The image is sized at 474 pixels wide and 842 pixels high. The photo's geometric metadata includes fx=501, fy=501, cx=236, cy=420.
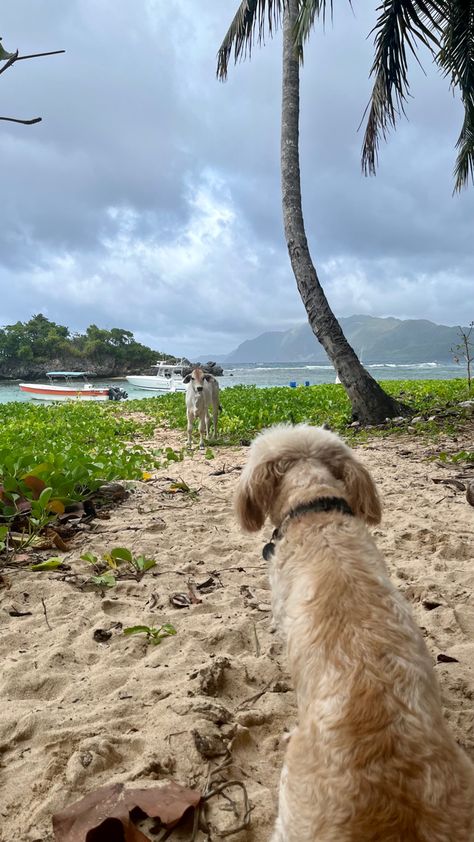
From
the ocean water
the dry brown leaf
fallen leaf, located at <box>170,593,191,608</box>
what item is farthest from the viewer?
the ocean water

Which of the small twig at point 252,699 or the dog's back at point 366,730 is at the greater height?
the dog's back at point 366,730

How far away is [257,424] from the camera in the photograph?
39.3 feet

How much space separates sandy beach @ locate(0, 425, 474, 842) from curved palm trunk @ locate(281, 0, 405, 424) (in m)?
6.17

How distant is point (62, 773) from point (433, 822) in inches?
57.3

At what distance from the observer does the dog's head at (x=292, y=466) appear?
2.69 m

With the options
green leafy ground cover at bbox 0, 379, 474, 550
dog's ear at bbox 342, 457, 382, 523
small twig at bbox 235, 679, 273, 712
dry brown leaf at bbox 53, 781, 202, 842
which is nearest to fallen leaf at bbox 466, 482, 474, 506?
green leafy ground cover at bbox 0, 379, 474, 550

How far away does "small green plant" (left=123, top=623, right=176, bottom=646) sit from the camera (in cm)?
292

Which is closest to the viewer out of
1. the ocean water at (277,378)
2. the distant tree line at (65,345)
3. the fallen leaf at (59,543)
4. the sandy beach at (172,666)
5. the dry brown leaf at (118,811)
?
the dry brown leaf at (118,811)

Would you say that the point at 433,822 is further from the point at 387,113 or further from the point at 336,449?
the point at 387,113

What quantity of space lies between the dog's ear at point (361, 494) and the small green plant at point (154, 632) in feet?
4.31

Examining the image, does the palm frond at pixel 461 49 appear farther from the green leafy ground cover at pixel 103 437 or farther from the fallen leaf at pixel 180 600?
the fallen leaf at pixel 180 600

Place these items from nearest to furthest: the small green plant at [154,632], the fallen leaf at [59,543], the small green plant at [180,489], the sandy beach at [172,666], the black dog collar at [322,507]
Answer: the sandy beach at [172,666] → the black dog collar at [322,507] → the small green plant at [154,632] → the fallen leaf at [59,543] → the small green plant at [180,489]

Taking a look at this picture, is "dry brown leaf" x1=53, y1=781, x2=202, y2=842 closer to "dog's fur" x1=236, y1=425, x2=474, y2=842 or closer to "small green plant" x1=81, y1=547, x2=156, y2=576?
"dog's fur" x1=236, y1=425, x2=474, y2=842

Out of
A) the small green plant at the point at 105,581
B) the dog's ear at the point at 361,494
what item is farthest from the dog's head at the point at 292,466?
the small green plant at the point at 105,581
